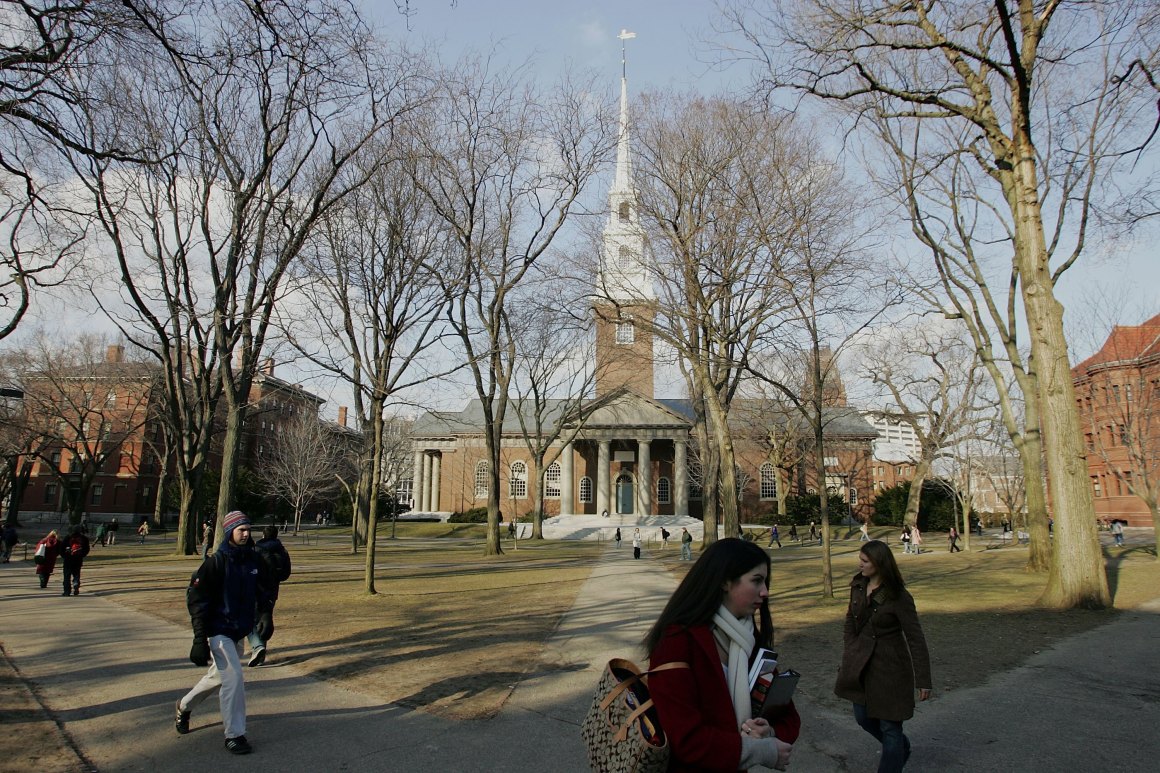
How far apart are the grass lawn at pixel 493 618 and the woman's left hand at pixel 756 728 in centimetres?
443

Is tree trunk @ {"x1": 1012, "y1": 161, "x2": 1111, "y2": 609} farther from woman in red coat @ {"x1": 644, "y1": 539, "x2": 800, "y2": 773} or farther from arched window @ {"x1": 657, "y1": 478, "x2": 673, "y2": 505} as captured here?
arched window @ {"x1": 657, "y1": 478, "x2": 673, "y2": 505}

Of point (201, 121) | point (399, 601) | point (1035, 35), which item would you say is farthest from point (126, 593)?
point (1035, 35)

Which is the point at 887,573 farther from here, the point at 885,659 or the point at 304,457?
the point at 304,457

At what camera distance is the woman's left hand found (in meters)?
2.45

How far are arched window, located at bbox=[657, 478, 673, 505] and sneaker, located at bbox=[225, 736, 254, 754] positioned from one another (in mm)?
57773

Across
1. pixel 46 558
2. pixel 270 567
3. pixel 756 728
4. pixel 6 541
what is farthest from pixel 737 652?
pixel 6 541

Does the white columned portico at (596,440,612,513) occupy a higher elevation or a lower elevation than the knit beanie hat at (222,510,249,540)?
higher

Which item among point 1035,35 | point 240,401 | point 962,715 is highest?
point 1035,35

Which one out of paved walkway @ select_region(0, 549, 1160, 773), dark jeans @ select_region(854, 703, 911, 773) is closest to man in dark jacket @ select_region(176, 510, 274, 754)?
paved walkway @ select_region(0, 549, 1160, 773)

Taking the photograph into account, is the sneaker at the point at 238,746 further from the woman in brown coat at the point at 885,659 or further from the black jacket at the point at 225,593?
the woman in brown coat at the point at 885,659

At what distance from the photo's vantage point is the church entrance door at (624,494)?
6059 centimetres

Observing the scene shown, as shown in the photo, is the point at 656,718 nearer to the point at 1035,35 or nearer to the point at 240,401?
the point at 1035,35

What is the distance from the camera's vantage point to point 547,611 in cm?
1283

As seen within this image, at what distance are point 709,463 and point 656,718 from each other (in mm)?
29863
